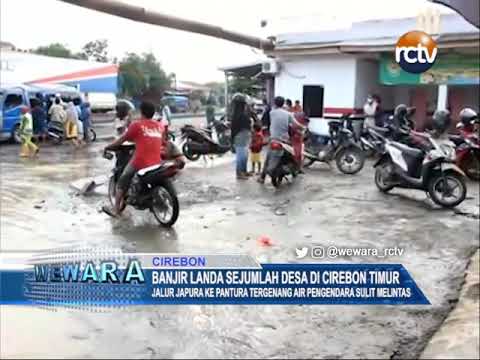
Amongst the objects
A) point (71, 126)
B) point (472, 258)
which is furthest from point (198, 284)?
point (472, 258)

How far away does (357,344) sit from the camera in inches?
86.4

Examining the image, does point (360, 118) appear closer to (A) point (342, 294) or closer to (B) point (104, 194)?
(A) point (342, 294)

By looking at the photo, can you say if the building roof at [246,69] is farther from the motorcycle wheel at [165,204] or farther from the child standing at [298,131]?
the motorcycle wheel at [165,204]

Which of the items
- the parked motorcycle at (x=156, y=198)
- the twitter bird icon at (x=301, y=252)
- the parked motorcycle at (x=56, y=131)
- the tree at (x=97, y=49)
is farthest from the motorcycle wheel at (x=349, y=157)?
the parked motorcycle at (x=156, y=198)

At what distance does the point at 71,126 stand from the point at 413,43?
4.42ft

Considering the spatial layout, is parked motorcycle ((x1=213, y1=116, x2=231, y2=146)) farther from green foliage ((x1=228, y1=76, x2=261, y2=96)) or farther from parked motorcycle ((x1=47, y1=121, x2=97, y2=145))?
parked motorcycle ((x1=47, y1=121, x2=97, y2=145))

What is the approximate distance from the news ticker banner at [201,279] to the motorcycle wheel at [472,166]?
15.1 inches

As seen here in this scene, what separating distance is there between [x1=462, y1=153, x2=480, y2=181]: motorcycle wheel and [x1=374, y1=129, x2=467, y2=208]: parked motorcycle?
0.03 meters

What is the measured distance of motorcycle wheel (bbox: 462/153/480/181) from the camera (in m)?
1.09

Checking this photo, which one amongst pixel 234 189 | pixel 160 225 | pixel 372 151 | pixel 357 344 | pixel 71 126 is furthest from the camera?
pixel 234 189

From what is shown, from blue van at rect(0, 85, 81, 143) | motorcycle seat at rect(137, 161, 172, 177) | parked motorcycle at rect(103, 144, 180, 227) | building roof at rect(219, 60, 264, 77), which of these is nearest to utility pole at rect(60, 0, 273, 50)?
building roof at rect(219, 60, 264, 77)

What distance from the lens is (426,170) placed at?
2488 millimetres

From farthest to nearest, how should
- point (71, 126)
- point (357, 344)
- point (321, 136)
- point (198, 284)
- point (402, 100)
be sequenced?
point (357, 344) → point (71, 126) → point (321, 136) → point (402, 100) → point (198, 284)

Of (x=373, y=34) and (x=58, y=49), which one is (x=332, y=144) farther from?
(x=58, y=49)
